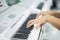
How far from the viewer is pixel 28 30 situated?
1.21 metres

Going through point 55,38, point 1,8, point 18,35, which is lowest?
point 55,38

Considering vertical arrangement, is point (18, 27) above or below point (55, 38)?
above

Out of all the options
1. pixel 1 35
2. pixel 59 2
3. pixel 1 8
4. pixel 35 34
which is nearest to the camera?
pixel 1 35

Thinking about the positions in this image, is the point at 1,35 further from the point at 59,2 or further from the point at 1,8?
the point at 59,2

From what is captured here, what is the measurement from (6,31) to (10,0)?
70 centimetres

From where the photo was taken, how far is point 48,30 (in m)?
1.71

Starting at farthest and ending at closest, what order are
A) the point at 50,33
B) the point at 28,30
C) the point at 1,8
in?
the point at 50,33
the point at 1,8
the point at 28,30

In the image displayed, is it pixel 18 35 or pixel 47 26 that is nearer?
pixel 18 35

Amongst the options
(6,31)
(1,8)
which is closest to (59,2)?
(1,8)

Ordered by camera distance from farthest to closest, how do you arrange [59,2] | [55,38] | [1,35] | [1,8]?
[59,2] < [55,38] < [1,8] < [1,35]

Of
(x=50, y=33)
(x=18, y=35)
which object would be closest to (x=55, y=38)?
(x=50, y=33)

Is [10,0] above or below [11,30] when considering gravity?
above

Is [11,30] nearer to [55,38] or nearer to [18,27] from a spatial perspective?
[18,27]

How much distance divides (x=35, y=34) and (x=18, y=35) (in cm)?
13
